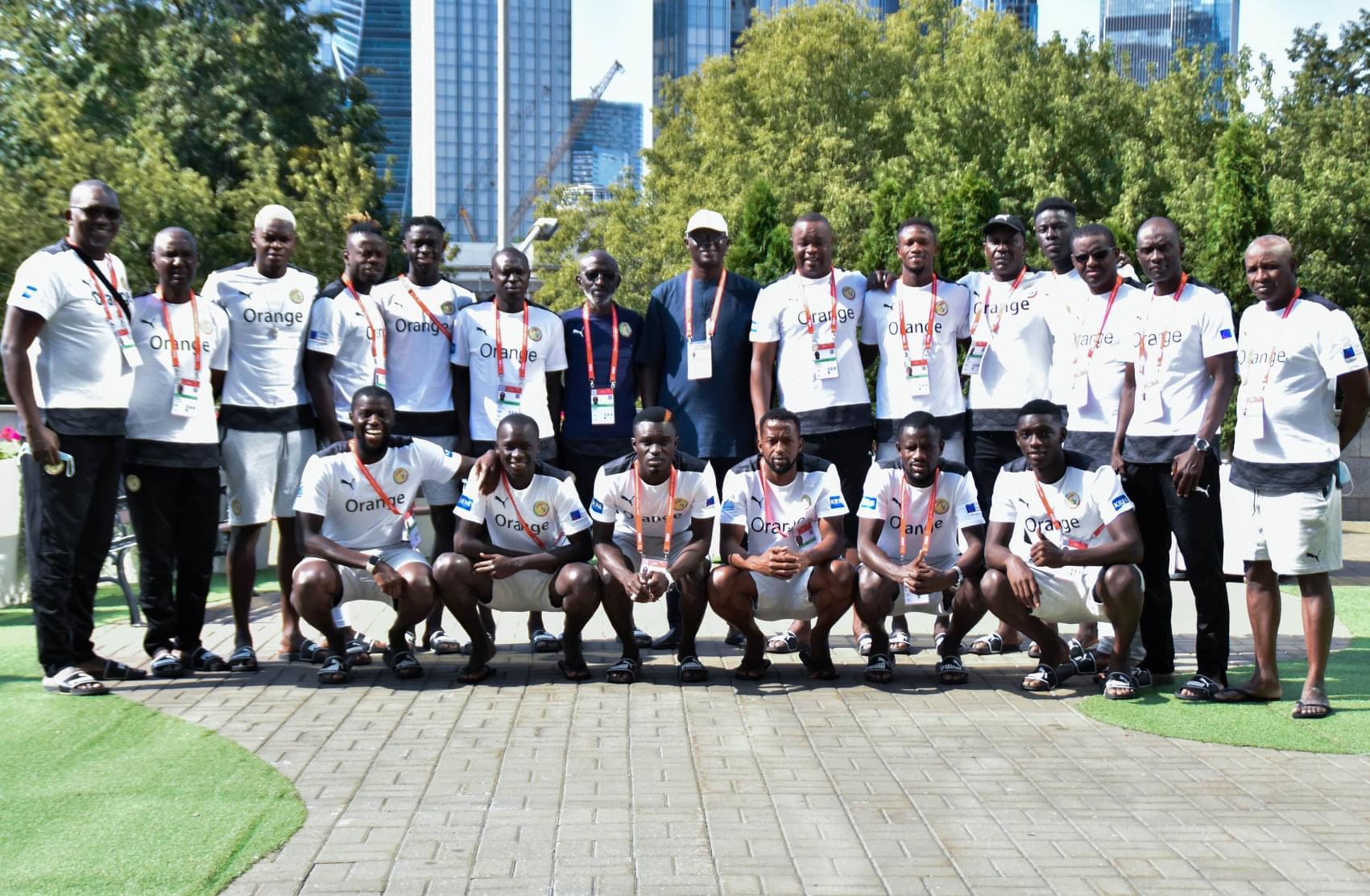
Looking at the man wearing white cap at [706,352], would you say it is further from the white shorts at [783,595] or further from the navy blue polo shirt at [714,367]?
the white shorts at [783,595]

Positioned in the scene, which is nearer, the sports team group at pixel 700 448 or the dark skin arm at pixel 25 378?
the dark skin arm at pixel 25 378

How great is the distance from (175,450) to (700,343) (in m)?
3.02

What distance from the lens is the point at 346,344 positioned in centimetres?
824

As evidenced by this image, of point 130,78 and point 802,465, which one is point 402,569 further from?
point 130,78

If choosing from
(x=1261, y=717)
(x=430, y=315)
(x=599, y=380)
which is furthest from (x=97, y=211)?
(x=1261, y=717)

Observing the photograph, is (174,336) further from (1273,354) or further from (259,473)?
(1273,354)

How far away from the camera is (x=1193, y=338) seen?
7215 millimetres

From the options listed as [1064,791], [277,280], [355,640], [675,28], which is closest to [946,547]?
[1064,791]

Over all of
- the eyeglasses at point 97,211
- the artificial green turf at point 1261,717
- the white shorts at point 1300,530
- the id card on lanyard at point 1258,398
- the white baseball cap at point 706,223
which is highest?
the white baseball cap at point 706,223

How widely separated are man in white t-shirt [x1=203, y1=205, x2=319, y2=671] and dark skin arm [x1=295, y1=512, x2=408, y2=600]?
0.45 m

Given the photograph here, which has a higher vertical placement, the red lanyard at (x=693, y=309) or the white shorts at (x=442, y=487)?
the red lanyard at (x=693, y=309)

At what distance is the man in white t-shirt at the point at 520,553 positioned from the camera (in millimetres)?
7602

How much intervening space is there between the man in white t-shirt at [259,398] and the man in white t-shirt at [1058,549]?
155 inches

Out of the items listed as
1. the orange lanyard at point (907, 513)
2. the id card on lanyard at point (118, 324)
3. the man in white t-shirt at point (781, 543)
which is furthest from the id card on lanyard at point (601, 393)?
the id card on lanyard at point (118, 324)
